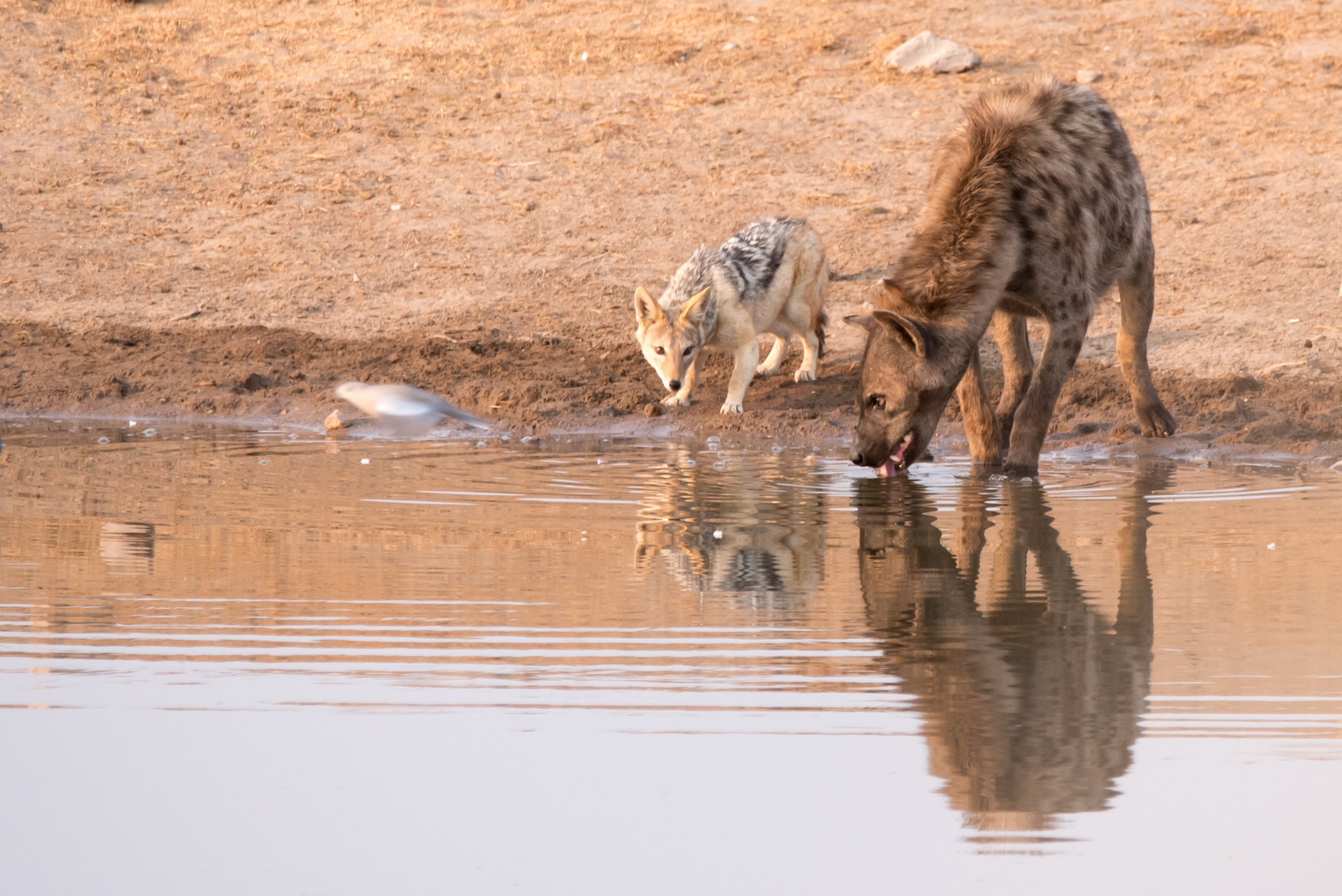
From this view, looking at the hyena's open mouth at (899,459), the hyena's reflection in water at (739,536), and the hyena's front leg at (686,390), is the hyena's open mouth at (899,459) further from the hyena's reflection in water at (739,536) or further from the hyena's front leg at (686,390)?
the hyena's front leg at (686,390)

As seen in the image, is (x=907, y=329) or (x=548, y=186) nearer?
(x=907, y=329)

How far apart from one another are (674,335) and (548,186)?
514 cm

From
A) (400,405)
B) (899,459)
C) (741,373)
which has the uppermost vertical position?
(741,373)

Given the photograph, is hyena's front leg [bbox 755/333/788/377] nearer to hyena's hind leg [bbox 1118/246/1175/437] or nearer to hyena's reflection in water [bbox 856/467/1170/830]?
hyena's hind leg [bbox 1118/246/1175/437]

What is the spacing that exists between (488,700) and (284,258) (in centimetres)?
1060

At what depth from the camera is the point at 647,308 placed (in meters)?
10.3

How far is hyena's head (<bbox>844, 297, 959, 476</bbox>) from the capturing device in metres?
7.19

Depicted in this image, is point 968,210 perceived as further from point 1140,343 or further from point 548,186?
point 548,186

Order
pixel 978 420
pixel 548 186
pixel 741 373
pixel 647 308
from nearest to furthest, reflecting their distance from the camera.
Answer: pixel 978 420, pixel 647 308, pixel 741 373, pixel 548 186

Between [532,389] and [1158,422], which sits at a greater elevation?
[532,389]

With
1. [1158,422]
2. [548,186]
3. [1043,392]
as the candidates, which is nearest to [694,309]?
[1158,422]

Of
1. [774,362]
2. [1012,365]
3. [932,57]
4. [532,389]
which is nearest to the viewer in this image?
[1012,365]

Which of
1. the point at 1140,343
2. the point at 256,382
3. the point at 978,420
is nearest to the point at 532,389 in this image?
the point at 256,382

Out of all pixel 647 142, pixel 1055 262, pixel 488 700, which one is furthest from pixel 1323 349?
pixel 488 700
